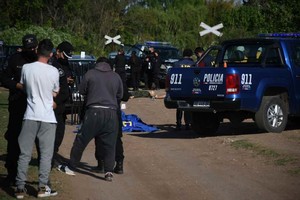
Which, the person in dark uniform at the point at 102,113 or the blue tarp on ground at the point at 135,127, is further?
the blue tarp on ground at the point at 135,127

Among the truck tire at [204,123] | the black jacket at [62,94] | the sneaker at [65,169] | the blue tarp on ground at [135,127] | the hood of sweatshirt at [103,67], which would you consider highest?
the hood of sweatshirt at [103,67]

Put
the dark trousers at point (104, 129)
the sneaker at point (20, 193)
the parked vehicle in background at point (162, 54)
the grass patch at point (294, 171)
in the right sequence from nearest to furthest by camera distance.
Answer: the sneaker at point (20, 193), the dark trousers at point (104, 129), the grass patch at point (294, 171), the parked vehicle in background at point (162, 54)

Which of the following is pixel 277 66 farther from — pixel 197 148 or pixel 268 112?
pixel 197 148

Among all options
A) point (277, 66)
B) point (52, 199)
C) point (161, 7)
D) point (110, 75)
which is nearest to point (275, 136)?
point (277, 66)

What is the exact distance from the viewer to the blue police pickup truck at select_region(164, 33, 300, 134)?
1453 cm

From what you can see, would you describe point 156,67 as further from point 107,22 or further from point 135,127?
point 107,22

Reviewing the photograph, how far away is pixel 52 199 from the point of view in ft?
30.7

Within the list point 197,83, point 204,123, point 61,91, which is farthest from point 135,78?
point 61,91

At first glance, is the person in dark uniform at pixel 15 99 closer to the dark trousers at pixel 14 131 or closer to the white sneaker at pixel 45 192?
the dark trousers at pixel 14 131

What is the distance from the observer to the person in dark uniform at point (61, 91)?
1055 centimetres

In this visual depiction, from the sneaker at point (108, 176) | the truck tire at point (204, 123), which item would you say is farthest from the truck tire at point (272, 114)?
the sneaker at point (108, 176)

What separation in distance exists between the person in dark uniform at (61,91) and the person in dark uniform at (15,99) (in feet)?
1.83

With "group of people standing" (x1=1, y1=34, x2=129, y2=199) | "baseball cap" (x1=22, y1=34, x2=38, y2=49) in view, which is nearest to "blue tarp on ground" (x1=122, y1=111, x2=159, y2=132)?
"group of people standing" (x1=1, y1=34, x2=129, y2=199)

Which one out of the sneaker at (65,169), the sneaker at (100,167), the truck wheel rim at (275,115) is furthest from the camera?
the truck wheel rim at (275,115)
